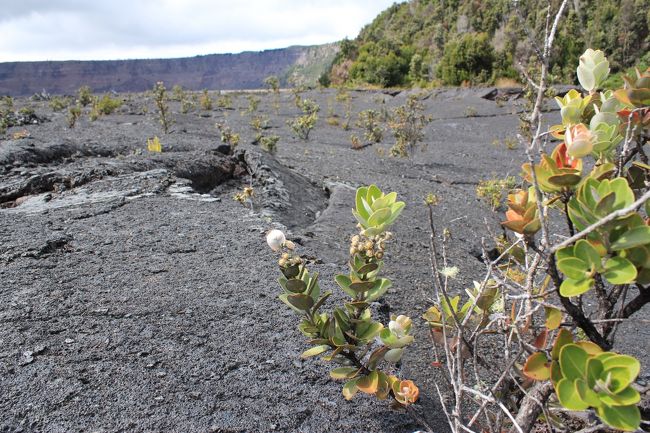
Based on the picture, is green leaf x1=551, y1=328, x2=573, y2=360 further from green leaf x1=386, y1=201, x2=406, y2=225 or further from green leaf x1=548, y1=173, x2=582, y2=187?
green leaf x1=386, y1=201, x2=406, y2=225

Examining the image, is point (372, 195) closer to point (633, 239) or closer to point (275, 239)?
point (275, 239)

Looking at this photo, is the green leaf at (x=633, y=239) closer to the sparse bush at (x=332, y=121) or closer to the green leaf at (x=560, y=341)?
the green leaf at (x=560, y=341)

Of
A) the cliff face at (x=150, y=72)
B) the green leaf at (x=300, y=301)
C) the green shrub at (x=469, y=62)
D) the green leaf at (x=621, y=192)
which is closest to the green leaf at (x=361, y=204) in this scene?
the green leaf at (x=300, y=301)

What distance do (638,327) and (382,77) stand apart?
22.4 metres

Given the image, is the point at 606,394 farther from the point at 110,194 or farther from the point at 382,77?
the point at 382,77

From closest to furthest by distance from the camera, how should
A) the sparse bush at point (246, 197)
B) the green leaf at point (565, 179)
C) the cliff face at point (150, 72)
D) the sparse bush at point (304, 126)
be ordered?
the green leaf at point (565, 179), the sparse bush at point (246, 197), the sparse bush at point (304, 126), the cliff face at point (150, 72)

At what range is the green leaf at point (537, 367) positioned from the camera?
2.64ft

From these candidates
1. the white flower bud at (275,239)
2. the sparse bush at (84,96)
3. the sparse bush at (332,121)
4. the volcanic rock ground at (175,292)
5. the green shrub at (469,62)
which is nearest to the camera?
the white flower bud at (275,239)

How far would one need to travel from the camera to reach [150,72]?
253 ft

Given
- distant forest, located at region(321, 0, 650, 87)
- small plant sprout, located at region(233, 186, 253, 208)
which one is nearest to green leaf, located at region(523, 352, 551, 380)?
small plant sprout, located at region(233, 186, 253, 208)

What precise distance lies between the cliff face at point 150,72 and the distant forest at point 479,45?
1367 inches

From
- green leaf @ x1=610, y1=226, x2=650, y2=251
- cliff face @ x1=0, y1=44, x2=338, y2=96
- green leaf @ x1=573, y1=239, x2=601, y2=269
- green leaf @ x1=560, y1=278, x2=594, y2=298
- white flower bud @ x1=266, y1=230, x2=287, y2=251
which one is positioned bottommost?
cliff face @ x1=0, y1=44, x2=338, y2=96

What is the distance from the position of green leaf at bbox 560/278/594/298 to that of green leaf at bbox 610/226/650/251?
0.06m

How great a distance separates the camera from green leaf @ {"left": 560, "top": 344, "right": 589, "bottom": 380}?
0.67m
